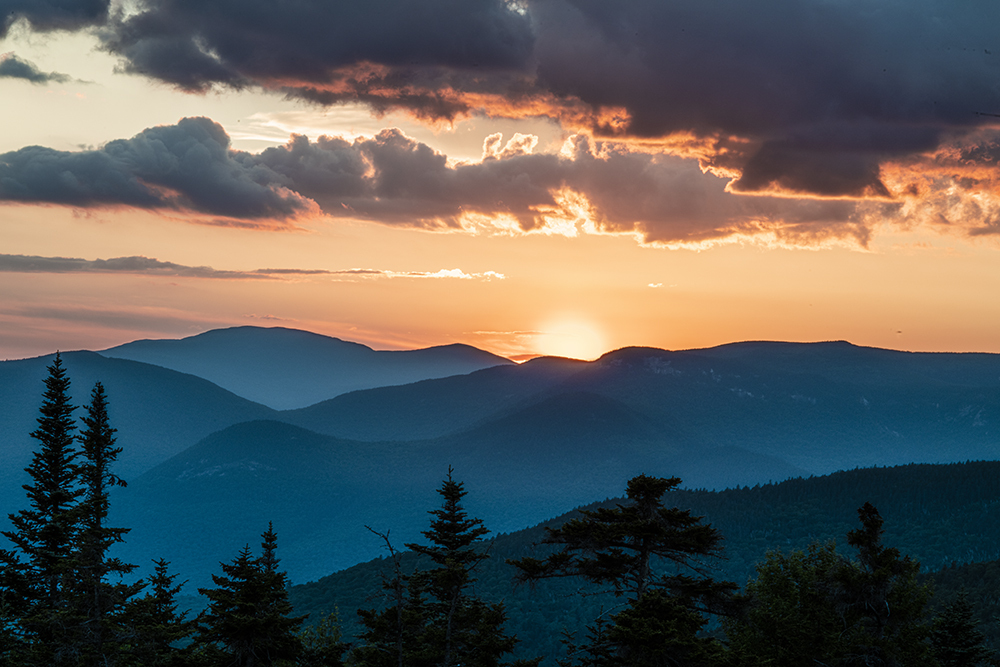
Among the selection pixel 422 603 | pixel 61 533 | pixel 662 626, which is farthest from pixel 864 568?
pixel 61 533

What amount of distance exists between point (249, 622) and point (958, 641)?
38.0m

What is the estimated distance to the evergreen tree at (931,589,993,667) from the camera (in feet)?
135

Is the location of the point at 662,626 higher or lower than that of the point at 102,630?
higher

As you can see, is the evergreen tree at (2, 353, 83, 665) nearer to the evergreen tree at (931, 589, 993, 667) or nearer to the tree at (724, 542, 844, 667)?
the tree at (724, 542, 844, 667)

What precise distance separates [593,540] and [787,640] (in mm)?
14167

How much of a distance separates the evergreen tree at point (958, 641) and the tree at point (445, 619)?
26176 millimetres

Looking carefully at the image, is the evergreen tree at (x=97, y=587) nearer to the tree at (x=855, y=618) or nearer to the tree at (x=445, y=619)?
the tree at (x=445, y=619)

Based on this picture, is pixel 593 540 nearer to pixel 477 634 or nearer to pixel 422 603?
pixel 477 634

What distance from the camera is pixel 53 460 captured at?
40250mm

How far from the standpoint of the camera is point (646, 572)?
24578 millimetres

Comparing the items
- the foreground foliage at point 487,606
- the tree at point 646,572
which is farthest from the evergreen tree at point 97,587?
the tree at point 646,572

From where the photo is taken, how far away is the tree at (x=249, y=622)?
87.8 feet

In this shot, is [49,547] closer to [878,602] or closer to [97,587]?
[97,587]

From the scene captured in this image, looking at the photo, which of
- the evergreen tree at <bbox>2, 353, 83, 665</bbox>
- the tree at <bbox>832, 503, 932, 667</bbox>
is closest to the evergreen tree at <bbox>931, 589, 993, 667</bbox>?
the tree at <bbox>832, 503, 932, 667</bbox>
